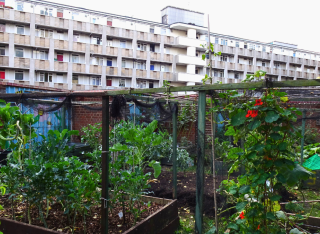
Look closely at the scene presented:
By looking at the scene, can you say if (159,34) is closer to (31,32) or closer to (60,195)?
(31,32)

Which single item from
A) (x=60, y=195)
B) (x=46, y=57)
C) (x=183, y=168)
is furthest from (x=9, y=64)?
(x=60, y=195)

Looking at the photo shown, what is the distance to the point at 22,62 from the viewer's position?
2502 centimetres

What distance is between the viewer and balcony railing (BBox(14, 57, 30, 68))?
24.8m

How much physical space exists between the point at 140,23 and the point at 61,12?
890 centimetres

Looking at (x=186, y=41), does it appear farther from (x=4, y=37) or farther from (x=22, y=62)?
(x=4, y=37)

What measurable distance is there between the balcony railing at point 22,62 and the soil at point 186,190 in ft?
73.8

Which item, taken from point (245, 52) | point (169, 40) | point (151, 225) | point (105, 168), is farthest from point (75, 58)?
point (151, 225)

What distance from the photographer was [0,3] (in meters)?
26.0

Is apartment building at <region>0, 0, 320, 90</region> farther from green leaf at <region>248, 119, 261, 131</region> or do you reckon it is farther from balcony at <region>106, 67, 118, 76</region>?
green leaf at <region>248, 119, 261, 131</region>

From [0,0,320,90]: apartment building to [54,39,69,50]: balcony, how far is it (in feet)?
0.31

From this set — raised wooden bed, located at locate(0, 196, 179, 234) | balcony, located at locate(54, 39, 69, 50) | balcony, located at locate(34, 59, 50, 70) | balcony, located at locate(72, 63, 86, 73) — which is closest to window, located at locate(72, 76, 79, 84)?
balcony, located at locate(72, 63, 86, 73)

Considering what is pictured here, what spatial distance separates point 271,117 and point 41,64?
27150 mm

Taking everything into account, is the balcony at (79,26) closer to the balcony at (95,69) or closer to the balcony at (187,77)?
the balcony at (95,69)

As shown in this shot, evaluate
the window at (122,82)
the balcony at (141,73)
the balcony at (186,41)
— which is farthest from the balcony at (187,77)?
the window at (122,82)
